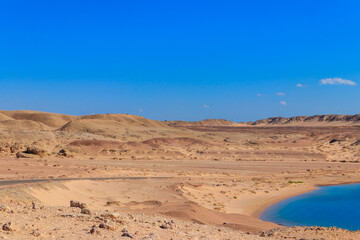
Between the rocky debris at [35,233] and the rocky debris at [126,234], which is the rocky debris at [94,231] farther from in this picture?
the rocky debris at [35,233]

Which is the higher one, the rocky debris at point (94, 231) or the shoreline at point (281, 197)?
the rocky debris at point (94, 231)

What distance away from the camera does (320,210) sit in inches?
838

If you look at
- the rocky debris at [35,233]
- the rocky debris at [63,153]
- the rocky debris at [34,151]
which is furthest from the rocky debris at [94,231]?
the rocky debris at [63,153]

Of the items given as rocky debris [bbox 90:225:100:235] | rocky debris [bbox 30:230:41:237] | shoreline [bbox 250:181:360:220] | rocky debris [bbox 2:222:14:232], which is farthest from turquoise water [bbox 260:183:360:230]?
rocky debris [bbox 2:222:14:232]

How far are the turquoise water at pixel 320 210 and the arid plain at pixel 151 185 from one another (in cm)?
113

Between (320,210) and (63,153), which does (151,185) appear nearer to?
(320,210)

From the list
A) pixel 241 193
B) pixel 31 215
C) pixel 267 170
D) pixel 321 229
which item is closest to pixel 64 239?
pixel 31 215

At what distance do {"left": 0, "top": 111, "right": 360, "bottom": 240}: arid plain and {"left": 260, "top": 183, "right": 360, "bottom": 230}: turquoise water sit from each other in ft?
3.72

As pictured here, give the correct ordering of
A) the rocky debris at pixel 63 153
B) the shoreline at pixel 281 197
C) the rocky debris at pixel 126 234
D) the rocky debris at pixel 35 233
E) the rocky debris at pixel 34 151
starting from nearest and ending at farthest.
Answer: the rocky debris at pixel 35 233 → the rocky debris at pixel 126 234 → the shoreline at pixel 281 197 → the rocky debris at pixel 34 151 → the rocky debris at pixel 63 153

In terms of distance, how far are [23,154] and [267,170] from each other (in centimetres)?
2459

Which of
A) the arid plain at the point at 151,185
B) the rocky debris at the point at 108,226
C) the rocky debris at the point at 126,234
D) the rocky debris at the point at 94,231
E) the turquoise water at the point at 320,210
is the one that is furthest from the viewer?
the turquoise water at the point at 320,210

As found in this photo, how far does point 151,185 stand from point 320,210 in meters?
10.1

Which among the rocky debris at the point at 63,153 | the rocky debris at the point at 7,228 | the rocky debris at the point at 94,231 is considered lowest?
the rocky debris at the point at 94,231

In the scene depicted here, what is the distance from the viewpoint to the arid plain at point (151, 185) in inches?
400
